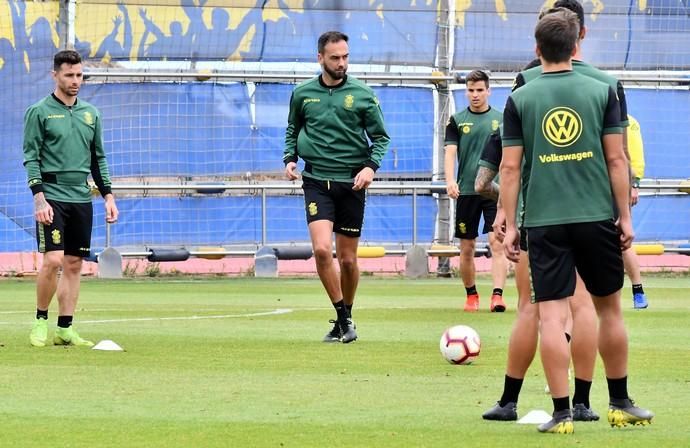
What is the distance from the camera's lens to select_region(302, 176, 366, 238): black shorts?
1213 centimetres

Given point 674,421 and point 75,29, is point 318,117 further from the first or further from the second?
point 75,29

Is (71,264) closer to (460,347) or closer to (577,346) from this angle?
(460,347)

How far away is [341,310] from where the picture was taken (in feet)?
39.2

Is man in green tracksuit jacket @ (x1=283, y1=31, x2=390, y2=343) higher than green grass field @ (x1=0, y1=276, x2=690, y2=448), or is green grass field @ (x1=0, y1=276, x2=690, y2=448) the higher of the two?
man in green tracksuit jacket @ (x1=283, y1=31, x2=390, y2=343)

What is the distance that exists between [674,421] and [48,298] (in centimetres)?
607

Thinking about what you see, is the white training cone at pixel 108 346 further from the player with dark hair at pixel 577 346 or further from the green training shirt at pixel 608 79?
the green training shirt at pixel 608 79

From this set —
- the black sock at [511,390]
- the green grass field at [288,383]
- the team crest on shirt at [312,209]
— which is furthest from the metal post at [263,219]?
the black sock at [511,390]

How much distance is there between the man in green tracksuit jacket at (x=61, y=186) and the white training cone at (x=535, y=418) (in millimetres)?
5061

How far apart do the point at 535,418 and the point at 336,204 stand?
5462 millimetres

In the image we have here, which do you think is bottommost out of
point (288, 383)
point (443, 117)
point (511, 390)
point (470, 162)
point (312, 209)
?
point (288, 383)

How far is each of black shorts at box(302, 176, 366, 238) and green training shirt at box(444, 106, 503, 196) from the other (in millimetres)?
3729

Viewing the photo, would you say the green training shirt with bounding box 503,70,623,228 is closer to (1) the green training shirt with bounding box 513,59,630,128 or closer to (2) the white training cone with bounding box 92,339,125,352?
(1) the green training shirt with bounding box 513,59,630,128

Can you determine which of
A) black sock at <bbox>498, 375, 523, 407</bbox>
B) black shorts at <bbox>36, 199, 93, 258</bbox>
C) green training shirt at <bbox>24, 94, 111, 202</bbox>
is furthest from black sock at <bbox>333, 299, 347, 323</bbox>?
black sock at <bbox>498, 375, 523, 407</bbox>

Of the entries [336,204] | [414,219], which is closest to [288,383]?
[336,204]
